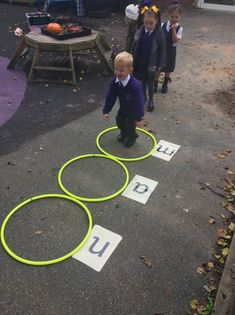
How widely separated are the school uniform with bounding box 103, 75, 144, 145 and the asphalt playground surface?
34cm

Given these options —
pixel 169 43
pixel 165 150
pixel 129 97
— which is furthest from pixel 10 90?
pixel 165 150

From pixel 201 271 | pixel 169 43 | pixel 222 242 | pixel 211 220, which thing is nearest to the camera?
pixel 201 271

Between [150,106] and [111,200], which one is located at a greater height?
[150,106]

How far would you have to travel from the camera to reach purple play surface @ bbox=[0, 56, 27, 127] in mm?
5828

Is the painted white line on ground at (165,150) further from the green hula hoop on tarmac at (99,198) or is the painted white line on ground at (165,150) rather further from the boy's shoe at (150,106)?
the boy's shoe at (150,106)

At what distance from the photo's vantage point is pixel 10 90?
6.55m

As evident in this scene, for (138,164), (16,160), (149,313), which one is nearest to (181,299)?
(149,313)

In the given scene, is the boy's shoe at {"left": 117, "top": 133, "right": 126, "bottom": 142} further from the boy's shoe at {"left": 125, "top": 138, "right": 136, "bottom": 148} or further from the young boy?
the boy's shoe at {"left": 125, "top": 138, "right": 136, "bottom": 148}

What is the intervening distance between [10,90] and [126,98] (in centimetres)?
308

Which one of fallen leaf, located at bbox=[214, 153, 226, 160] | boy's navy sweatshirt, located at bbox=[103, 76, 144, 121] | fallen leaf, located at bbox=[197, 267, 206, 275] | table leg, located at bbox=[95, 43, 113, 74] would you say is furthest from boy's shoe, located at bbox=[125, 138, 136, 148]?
table leg, located at bbox=[95, 43, 113, 74]

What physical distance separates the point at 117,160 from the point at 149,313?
2.25 m

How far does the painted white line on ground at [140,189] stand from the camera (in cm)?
405

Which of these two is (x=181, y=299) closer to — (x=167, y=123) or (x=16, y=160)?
(x=16, y=160)

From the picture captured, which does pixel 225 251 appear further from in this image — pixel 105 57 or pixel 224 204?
pixel 105 57
